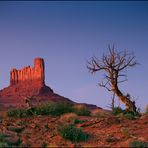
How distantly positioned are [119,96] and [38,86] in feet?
236

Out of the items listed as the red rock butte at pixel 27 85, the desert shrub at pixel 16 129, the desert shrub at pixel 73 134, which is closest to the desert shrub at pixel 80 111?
the desert shrub at pixel 16 129

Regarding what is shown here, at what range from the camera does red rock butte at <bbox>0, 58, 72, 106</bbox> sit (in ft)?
303

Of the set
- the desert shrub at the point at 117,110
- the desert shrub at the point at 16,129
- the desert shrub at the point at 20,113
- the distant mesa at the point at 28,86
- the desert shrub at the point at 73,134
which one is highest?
the distant mesa at the point at 28,86

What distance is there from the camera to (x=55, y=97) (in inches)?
3558

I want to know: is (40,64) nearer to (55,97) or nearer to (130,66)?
(55,97)

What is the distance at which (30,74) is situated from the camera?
106m

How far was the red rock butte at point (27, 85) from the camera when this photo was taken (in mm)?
92375

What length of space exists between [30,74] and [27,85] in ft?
12.9

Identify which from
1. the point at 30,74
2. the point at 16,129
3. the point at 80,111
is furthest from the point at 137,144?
the point at 30,74

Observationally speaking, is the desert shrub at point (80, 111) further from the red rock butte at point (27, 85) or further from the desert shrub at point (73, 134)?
the red rock butte at point (27, 85)

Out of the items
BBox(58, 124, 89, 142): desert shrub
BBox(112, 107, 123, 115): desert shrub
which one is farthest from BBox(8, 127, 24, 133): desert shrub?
BBox(112, 107, 123, 115): desert shrub

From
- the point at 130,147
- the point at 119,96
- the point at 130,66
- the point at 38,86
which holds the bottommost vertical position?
the point at 130,147

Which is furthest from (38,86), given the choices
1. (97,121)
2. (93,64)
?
(97,121)

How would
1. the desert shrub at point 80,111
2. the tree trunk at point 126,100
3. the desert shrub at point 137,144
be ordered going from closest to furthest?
the desert shrub at point 137,144
the tree trunk at point 126,100
the desert shrub at point 80,111
